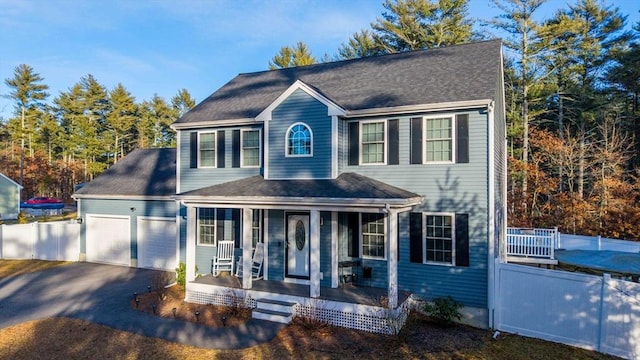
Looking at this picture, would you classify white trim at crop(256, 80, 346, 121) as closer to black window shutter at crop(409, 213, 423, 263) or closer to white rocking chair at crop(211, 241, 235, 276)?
black window shutter at crop(409, 213, 423, 263)

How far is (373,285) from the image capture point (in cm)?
1058

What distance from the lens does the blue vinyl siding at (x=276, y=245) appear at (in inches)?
451

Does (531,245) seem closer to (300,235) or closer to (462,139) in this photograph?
Result: (462,139)

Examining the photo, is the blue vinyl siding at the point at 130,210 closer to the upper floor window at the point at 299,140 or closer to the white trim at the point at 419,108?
the upper floor window at the point at 299,140

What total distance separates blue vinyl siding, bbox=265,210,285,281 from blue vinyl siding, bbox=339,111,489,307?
3.01 metres

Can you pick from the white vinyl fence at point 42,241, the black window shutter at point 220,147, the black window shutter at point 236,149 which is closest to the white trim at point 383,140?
the black window shutter at point 236,149

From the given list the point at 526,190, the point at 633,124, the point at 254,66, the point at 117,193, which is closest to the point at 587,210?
the point at 526,190

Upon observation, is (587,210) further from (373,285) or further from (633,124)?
(373,285)

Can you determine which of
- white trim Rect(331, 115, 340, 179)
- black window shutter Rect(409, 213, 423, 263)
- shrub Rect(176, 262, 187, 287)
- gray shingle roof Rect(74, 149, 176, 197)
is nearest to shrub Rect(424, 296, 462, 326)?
black window shutter Rect(409, 213, 423, 263)

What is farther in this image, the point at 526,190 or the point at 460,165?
the point at 526,190

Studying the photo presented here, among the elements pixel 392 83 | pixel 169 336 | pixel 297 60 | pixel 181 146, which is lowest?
pixel 169 336

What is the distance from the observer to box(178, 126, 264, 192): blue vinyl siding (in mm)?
12602

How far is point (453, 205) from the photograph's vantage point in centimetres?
984

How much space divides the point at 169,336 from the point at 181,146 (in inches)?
287
